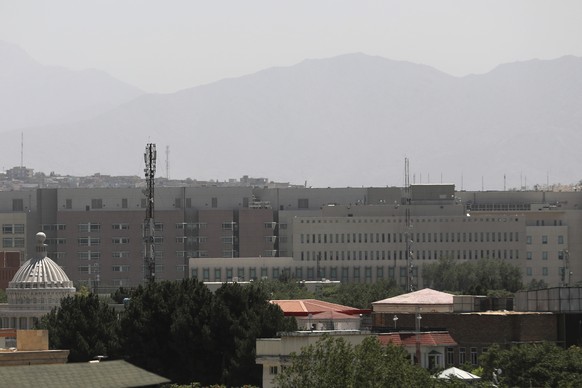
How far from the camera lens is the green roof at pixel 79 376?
6047 centimetres

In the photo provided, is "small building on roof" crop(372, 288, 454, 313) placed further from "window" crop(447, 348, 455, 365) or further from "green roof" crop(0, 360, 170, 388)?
"green roof" crop(0, 360, 170, 388)

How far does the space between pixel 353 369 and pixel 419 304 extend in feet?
193

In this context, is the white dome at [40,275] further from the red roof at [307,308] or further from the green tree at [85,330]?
the green tree at [85,330]

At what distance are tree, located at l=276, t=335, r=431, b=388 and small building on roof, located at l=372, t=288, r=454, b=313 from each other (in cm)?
4882

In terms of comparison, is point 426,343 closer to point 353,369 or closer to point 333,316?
point 333,316

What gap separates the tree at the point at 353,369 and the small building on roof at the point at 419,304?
48.8 m

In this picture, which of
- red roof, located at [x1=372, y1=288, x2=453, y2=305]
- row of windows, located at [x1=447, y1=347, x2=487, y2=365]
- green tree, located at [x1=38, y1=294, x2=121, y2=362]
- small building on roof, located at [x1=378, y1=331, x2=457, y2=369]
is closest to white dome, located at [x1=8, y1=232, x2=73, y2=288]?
green tree, located at [x1=38, y1=294, x2=121, y2=362]

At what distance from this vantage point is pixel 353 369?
83.4 metres

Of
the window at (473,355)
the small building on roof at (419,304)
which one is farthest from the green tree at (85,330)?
the window at (473,355)

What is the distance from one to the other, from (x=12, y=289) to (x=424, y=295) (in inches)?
1769

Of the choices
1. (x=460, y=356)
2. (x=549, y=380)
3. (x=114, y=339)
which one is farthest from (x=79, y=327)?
(x=549, y=380)

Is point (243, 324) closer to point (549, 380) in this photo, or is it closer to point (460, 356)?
point (460, 356)

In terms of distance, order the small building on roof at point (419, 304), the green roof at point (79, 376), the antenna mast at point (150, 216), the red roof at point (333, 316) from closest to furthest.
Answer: the green roof at point (79, 376)
the red roof at point (333, 316)
the antenna mast at point (150, 216)
the small building on roof at point (419, 304)

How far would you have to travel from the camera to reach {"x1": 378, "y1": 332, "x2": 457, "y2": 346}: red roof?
367ft
